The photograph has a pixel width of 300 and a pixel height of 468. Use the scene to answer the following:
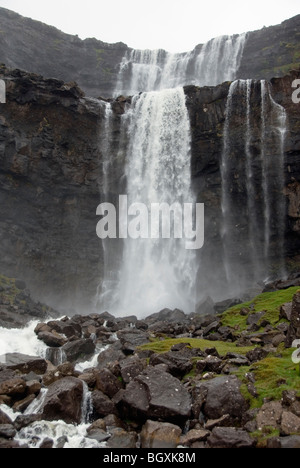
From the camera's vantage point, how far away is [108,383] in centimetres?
1087

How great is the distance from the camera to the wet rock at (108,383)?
10742 mm

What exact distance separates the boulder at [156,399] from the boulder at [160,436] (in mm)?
435

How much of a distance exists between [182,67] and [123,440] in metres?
56.1

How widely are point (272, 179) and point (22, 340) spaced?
2537 centimetres

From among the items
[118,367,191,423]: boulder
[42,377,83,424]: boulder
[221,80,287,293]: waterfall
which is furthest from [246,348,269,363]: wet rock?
[221,80,287,293]: waterfall

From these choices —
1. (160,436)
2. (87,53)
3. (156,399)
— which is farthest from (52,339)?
(87,53)

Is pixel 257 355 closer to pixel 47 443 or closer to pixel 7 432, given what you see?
pixel 47 443

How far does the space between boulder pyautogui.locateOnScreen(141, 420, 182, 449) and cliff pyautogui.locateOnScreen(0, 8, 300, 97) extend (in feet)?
163

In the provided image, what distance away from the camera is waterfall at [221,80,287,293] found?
111 ft

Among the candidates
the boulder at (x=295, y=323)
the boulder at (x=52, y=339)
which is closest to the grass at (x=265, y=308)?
the boulder at (x=295, y=323)

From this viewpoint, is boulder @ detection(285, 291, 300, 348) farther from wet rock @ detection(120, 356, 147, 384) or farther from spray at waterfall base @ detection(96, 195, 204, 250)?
spray at waterfall base @ detection(96, 195, 204, 250)

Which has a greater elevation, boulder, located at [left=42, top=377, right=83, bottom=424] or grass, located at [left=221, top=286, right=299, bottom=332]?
grass, located at [left=221, top=286, right=299, bottom=332]

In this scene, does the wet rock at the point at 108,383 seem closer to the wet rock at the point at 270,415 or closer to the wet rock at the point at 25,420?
the wet rock at the point at 25,420

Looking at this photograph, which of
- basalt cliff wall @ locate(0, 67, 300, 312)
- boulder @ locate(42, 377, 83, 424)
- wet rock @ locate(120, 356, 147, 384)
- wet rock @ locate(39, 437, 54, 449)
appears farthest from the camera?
basalt cliff wall @ locate(0, 67, 300, 312)
